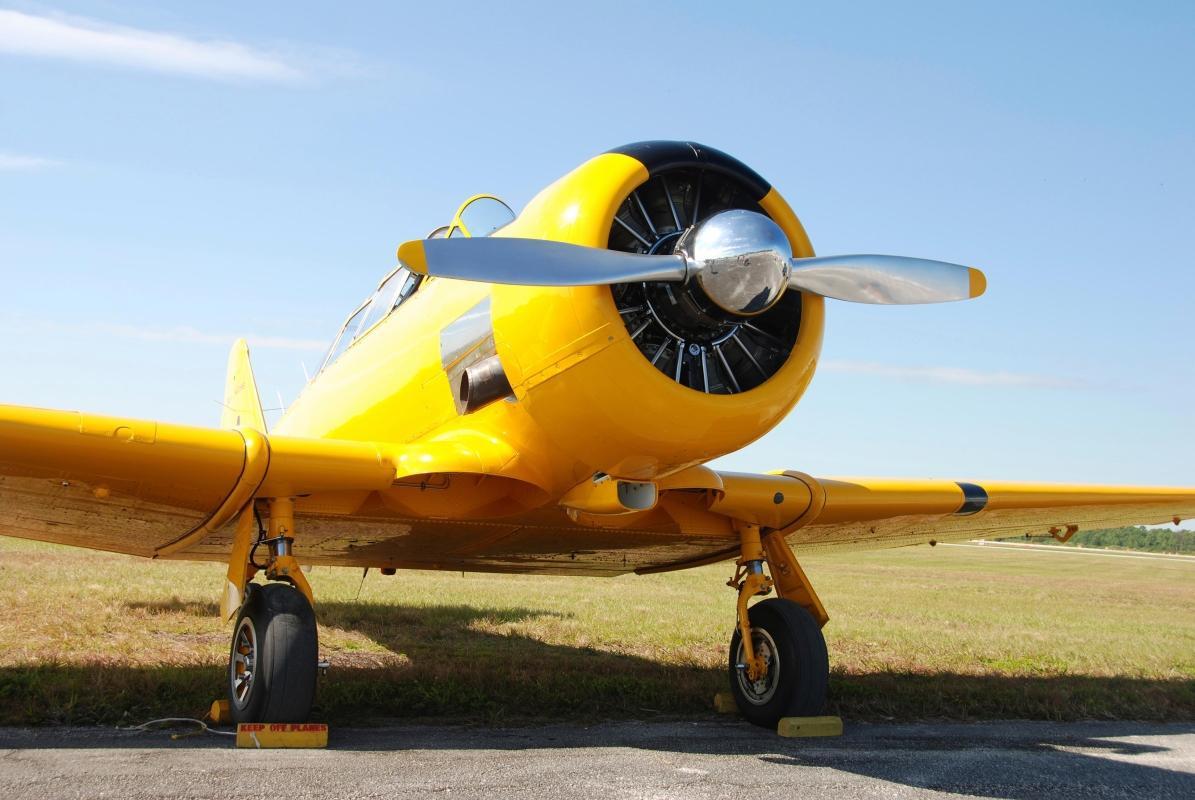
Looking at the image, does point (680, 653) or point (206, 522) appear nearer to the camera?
point (206, 522)

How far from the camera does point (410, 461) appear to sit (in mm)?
6344

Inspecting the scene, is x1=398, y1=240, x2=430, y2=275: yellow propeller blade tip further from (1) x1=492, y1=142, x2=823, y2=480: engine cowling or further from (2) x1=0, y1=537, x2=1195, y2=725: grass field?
(2) x1=0, y1=537, x2=1195, y2=725: grass field

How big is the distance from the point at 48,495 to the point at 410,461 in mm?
2135

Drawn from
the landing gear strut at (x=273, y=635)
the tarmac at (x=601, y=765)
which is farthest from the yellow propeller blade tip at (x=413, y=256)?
the tarmac at (x=601, y=765)

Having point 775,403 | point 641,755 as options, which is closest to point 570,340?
point 775,403

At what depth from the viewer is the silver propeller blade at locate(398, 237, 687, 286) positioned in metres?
5.05

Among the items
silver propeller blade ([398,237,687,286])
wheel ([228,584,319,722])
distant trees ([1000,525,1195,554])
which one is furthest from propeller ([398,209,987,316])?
distant trees ([1000,525,1195,554])

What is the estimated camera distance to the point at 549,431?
5.76 meters

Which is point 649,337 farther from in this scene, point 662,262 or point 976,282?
point 976,282

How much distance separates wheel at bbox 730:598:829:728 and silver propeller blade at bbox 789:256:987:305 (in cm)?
224

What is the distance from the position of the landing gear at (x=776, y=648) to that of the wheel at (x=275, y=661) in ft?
9.19

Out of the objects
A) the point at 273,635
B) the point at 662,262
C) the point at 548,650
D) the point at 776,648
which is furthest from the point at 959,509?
the point at 273,635

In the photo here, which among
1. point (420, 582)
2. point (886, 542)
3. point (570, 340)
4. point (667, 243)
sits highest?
point (667, 243)

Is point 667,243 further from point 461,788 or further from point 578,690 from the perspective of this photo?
point 578,690
